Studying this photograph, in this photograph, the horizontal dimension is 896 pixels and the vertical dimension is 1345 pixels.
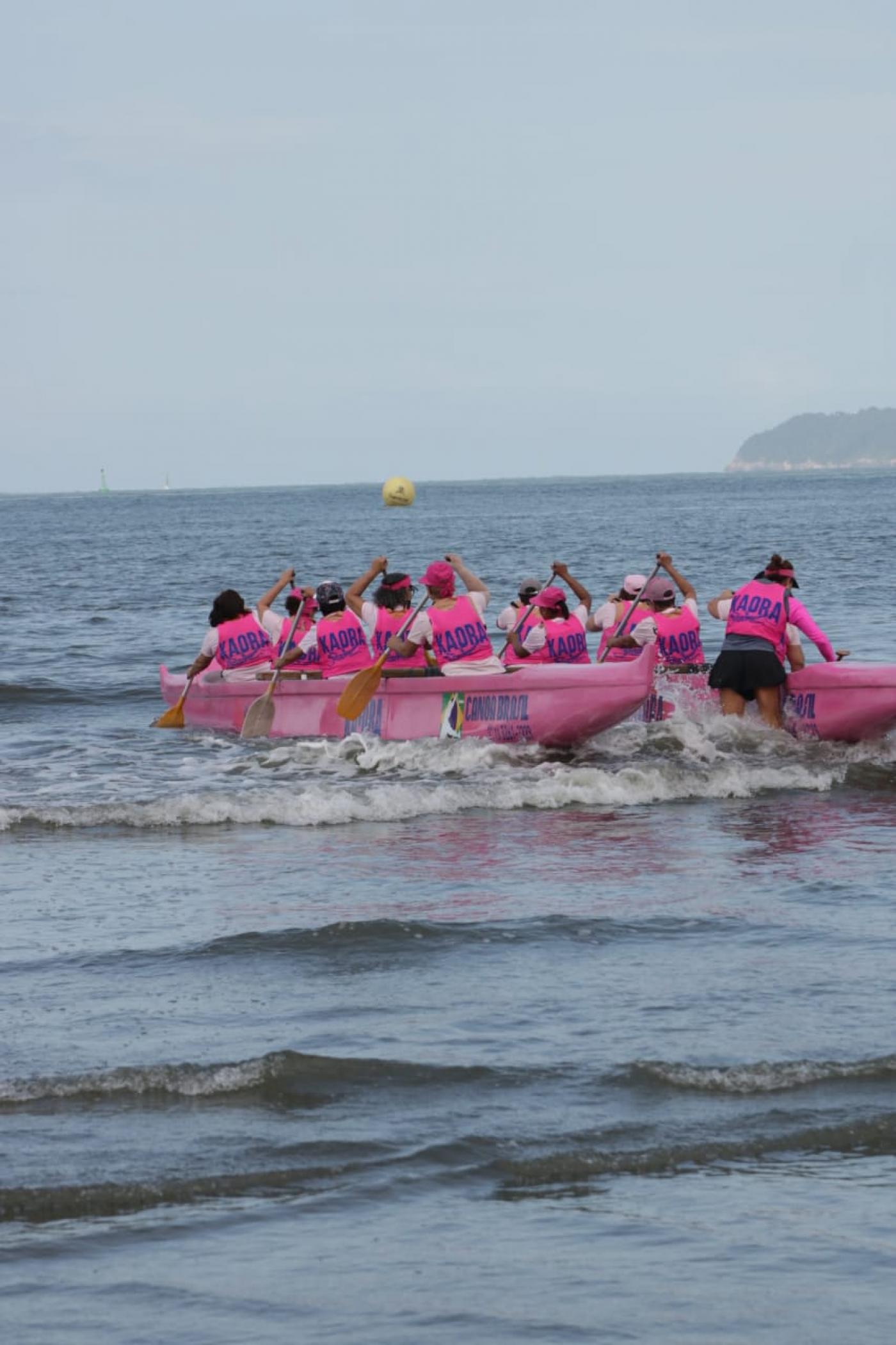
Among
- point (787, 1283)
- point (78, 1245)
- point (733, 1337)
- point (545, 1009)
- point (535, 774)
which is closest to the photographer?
point (733, 1337)

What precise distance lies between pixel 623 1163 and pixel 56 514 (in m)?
131

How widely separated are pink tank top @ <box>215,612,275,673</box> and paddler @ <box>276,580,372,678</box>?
74cm

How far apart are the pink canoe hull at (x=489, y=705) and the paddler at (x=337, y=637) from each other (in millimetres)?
252

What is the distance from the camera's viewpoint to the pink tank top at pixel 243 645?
15516 mm

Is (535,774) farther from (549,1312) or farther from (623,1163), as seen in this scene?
(549,1312)

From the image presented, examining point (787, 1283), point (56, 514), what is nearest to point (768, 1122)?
point (787, 1283)

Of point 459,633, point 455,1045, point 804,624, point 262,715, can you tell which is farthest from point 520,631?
point 455,1045

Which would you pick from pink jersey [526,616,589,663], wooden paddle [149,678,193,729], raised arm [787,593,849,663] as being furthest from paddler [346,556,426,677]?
raised arm [787,593,849,663]

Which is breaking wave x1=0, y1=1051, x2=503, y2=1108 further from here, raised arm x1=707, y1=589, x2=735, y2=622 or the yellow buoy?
the yellow buoy

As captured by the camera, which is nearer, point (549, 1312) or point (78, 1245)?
point (549, 1312)

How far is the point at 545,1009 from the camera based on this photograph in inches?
263

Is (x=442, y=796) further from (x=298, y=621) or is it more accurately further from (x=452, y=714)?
(x=298, y=621)

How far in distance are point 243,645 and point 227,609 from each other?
1.49 ft

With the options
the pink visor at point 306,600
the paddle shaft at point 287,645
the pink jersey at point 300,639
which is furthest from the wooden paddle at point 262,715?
the pink visor at point 306,600
